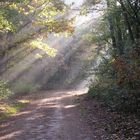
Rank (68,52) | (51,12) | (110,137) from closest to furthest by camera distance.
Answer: (110,137) < (51,12) < (68,52)

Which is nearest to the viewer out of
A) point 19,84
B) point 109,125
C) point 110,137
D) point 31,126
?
point 110,137

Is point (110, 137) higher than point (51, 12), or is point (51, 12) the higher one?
point (51, 12)

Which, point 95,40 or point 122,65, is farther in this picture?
point 95,40

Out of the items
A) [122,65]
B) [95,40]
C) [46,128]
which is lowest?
[46,128]

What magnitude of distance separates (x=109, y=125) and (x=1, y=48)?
15.3 meters

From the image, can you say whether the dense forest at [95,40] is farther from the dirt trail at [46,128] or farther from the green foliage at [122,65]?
the dirt trail at [46,128]

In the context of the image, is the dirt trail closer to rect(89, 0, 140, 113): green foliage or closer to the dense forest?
the dense forest

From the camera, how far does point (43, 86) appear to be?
62.8m

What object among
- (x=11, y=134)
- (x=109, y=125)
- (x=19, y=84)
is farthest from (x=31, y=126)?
(x=19, y=84)

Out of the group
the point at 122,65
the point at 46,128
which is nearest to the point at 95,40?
the point at 122,65

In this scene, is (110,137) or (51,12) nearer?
(110,137)

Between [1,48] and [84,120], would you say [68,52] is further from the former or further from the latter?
[84,120]

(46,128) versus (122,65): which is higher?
(122,65)

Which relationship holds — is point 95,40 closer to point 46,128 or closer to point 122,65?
point 122,65
